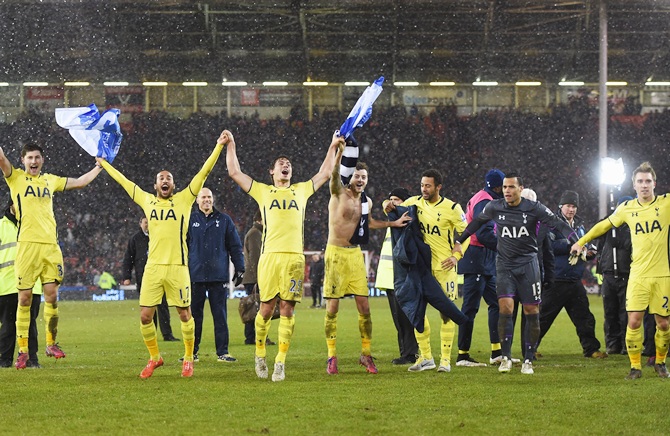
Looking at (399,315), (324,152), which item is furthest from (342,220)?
(324,152)

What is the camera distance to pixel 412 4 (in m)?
31.0

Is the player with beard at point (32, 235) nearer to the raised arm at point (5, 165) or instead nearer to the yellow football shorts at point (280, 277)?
the raised arm at point (5, 165)

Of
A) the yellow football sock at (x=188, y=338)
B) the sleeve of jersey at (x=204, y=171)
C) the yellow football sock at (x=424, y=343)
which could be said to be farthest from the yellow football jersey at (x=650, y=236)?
the yellow football sock at (x=188, y=338)

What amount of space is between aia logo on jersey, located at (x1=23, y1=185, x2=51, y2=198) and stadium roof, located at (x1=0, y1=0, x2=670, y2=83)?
19539 mm

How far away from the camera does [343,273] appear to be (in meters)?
10.3

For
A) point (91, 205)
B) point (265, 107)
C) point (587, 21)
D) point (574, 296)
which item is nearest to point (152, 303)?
point (574, 296)

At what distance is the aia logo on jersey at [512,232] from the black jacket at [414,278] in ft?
2.94

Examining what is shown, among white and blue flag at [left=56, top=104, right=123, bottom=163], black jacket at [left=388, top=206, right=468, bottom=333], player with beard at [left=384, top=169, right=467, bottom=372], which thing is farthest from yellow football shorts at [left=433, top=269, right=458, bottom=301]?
white and blue flag at [left=56, top=104, right=123, bottom=163]

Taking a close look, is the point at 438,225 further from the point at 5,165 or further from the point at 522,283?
the point at 5,165

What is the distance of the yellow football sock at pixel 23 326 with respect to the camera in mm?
10750

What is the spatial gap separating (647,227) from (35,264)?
6.60 m

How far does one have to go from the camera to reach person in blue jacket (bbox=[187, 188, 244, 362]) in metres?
12.1

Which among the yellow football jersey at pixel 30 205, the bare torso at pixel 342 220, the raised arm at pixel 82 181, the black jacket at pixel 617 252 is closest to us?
the bare torso at pixel 342 220

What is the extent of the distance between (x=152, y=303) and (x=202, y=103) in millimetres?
32138
